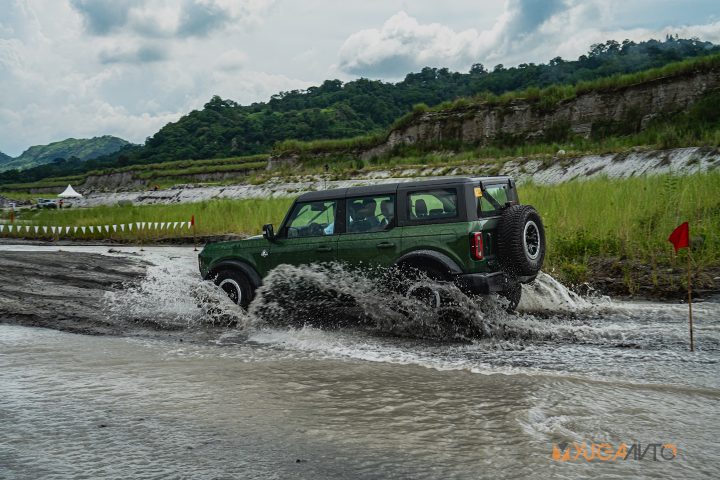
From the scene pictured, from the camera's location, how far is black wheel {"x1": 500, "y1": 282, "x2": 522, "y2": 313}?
828 centimetres

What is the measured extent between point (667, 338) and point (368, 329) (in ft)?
11.5

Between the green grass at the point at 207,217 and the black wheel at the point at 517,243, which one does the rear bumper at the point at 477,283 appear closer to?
the black wheel at the point at 517,243

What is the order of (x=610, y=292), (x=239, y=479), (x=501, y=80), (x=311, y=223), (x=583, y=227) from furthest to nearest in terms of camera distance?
(x=501, y=80) < (x=583, y=227) < (x=610, y=292) < (x=311, y=223) < (x=239, y=479)

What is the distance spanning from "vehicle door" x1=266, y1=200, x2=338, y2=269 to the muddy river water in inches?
10.6

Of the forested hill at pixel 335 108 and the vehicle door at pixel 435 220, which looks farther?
the forested hill at pixel 335 108

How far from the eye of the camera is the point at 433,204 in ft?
27.8

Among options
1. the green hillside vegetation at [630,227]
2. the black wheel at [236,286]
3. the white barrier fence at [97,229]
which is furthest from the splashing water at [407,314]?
the white barrier fence at [97,229]

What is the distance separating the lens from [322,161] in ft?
186

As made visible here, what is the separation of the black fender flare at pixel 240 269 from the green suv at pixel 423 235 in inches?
0.7

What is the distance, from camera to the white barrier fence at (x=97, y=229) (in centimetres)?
2616

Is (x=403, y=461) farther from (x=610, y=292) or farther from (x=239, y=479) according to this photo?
(x=610, y=292)

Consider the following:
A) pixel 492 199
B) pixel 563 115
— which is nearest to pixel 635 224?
pixel 492 199

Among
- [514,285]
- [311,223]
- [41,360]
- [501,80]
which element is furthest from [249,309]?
[501,80]

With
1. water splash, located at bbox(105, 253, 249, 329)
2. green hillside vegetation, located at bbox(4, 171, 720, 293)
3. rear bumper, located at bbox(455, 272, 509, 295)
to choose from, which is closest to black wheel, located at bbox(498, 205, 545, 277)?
rear bumper, located at bbox(455, 272, 509, 295)
